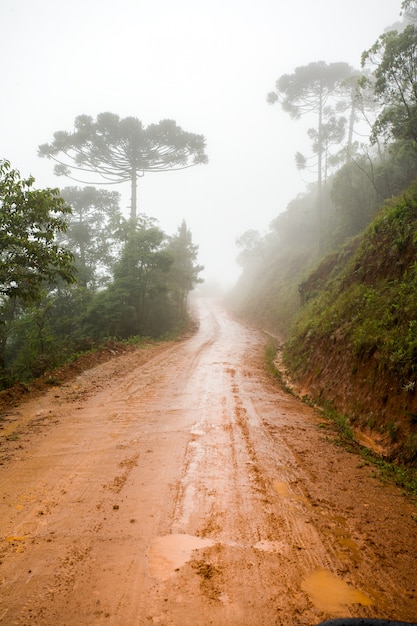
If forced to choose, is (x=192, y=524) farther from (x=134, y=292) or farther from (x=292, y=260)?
Result: (x=292, y=260)

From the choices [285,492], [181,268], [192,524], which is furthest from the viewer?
[181,268]

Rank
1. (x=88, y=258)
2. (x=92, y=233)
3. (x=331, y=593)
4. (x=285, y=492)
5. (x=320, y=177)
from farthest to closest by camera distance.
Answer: (x=320, y=177), (x=92, y=233), (x=88, y=258), (x=285, y=492), (x=331, y=593)

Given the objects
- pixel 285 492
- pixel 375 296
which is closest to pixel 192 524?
pixel 285 492

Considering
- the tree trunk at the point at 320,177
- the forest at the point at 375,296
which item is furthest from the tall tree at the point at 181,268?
the tree trunk at the point at 320,177

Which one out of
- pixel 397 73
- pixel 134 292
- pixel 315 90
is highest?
pixel 315 90

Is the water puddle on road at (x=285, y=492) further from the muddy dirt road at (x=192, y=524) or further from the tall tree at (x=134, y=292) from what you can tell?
the tall tree at (x=134, y=292)

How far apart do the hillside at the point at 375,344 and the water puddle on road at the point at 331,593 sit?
2846 mm

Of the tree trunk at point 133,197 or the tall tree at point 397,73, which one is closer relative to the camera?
the tall tree at point 397,73

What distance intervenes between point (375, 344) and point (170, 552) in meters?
5.70

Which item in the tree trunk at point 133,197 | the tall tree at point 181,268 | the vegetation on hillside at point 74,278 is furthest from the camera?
the tall tree at point 181,268

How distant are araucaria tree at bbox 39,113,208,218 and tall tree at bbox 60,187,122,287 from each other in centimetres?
172

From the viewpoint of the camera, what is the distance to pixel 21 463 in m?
4.45

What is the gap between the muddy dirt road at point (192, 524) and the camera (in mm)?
2322

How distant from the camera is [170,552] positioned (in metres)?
2.82
